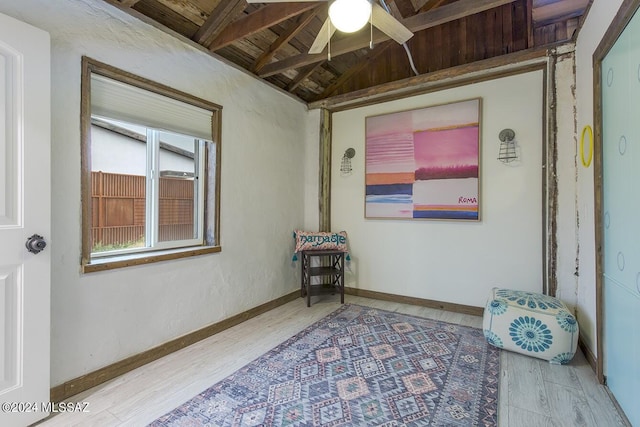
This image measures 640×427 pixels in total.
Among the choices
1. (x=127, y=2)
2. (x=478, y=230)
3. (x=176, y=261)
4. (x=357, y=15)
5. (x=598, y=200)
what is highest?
(x=127, y=2)

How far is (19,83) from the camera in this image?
4.90ft

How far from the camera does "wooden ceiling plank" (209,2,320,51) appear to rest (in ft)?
7.13

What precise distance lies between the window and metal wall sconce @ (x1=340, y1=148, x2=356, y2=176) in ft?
5.52

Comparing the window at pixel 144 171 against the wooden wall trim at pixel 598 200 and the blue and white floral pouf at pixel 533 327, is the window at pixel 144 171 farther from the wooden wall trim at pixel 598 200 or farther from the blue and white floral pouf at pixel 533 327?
the wooden wall trim at pixel 598 200

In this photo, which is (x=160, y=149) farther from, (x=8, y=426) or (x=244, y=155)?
(x=8, y=426)

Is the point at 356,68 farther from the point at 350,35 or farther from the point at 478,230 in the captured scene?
the point at 478,230

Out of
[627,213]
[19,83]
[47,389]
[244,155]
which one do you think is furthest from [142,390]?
[627,213]

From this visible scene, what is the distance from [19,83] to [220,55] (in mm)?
1602

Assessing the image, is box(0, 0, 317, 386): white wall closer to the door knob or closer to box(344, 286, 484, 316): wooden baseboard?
the door knob

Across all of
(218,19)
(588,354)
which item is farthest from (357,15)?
(588,354)

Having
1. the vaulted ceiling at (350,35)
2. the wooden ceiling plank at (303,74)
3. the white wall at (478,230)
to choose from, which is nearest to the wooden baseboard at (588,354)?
the white wall at (478,230)

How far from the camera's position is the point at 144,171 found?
7.66 feet

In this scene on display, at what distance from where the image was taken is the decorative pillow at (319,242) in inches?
137

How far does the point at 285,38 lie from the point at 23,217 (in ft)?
7.85
